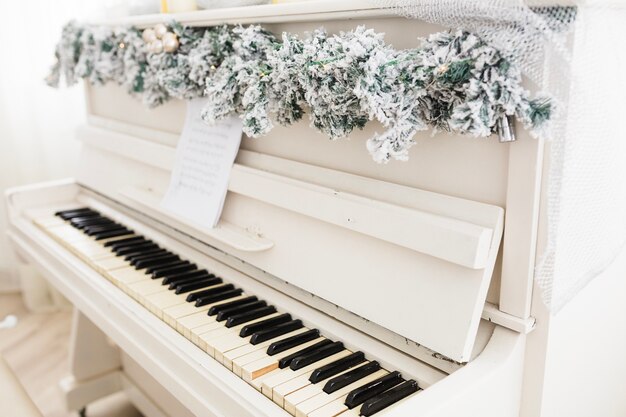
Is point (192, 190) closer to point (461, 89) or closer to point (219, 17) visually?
point (219, 17)

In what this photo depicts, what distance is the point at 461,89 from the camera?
2.49 ft

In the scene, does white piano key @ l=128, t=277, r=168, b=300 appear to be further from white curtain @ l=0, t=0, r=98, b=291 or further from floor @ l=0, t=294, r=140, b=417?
white curtain @ l=0, t=0, r=98, b=291

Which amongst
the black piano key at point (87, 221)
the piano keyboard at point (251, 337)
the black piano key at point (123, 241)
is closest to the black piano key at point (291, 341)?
the piano keyboard at point (251, 337)

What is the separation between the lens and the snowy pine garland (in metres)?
0.74

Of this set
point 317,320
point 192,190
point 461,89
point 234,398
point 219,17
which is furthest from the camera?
point 192,190

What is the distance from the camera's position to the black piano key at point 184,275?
127 centimetres

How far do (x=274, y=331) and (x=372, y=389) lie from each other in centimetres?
Result: 24

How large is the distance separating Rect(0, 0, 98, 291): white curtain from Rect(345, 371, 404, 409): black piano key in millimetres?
2161

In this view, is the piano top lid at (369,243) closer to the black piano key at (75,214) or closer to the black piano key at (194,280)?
the black piano key at (194,280)

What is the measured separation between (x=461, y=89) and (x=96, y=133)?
1364 millimetres

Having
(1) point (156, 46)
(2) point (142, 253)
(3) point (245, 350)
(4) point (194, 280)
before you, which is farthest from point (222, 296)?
(1) point (156, 46)

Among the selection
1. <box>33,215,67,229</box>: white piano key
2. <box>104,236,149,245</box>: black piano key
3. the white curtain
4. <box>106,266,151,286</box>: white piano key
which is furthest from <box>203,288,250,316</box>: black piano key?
the white curtain

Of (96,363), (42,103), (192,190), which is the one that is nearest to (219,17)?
(192,190)

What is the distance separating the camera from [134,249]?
4.79 ft
